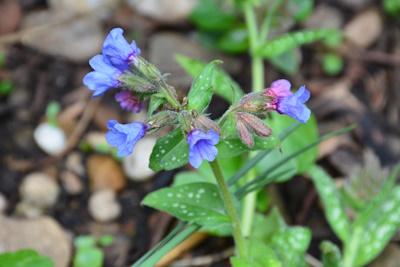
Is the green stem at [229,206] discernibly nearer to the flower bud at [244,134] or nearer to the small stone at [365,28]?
the flower bud at [244,134]

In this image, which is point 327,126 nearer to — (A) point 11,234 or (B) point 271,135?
(B) point 271,135

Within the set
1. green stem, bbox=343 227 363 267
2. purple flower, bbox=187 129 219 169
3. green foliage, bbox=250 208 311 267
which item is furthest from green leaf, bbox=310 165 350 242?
purple flower, bbox=187 129 219 169

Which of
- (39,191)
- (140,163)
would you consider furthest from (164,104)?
(39,191)

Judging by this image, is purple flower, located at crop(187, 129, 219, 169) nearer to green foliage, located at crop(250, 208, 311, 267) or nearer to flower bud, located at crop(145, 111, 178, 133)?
flower bud, located at crop(145, 111, 178, 133)

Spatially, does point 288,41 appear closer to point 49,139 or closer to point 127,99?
point 127,99

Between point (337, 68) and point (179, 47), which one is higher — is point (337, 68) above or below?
below

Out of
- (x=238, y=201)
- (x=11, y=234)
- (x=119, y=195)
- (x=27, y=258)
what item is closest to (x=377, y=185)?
(x=238, y=201)
